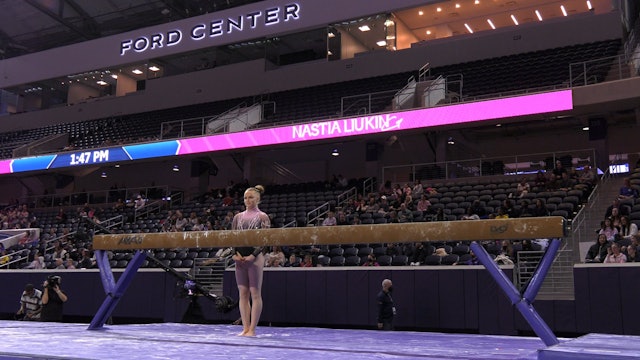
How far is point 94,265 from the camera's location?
1484 centimetres

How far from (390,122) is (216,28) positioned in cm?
1158

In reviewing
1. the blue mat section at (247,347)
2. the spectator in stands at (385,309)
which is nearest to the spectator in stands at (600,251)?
the spectator in stands at (385,309)

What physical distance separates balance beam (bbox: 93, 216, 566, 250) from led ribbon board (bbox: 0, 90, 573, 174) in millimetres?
11859

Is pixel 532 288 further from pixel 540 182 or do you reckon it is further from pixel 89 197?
pixel 89 197

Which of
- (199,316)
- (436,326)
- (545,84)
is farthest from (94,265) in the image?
(545,84)

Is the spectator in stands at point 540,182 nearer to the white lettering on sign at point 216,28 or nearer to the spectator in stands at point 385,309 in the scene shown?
the spectator in stands at point 385,309

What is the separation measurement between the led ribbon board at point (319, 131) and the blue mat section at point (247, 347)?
1145cm

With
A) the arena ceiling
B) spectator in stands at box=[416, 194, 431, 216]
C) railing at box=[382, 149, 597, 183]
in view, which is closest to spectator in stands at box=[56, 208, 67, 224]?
the arena ceiling

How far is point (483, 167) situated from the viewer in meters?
19.9

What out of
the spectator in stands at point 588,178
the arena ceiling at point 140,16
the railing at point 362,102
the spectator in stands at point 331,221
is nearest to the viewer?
the spectator in stands at point 588,178

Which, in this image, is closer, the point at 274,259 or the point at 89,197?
the point at 274,259

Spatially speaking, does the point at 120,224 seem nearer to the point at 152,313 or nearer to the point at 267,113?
the point at 267,113

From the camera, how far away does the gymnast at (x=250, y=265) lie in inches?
224

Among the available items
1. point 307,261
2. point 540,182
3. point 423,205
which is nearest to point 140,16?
point 423,205
